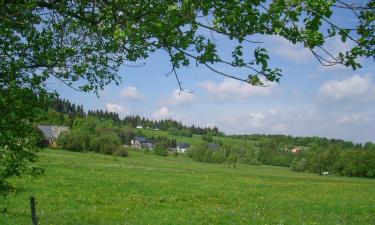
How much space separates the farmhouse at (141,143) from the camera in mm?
149275

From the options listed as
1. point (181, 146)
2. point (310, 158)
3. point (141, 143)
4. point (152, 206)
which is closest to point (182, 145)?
point (181, 146)

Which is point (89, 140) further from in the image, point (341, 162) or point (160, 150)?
point (341, 162)

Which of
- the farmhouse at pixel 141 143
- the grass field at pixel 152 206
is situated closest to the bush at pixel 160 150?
A: the farmhouse at pixel 141 143

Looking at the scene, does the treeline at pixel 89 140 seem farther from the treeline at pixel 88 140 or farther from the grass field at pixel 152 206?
the grass field at pixel 152 206

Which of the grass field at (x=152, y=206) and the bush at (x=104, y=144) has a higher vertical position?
the bush at (x=104, y=144)

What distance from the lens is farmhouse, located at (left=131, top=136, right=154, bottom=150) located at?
14927cm

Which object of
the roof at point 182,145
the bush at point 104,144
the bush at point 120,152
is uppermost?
the roof at point 182,145

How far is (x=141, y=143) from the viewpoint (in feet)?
504

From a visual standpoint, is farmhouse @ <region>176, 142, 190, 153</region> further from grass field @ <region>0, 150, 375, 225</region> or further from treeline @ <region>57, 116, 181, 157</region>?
grass field @ <region>0, 150, 375, 225</region>

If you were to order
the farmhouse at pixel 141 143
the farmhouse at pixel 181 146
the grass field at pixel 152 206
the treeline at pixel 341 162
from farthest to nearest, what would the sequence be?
1. the farmhouse at pixel 181 146
2. the farmhouse at pixel 141 143
3. the treeline at pixel 341 162
4. the grass field at pixel 152 206

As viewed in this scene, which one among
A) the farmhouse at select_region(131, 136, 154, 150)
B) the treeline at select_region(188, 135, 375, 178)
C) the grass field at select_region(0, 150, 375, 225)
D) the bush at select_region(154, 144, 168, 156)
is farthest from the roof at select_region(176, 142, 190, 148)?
the grass field at select_region(0, 150, 375, 225)

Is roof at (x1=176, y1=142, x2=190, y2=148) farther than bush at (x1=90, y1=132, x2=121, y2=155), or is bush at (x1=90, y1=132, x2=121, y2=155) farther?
roof at (x1=176, y1=142, x2=190, y2=148)

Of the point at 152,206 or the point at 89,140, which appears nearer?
the point at 152,206

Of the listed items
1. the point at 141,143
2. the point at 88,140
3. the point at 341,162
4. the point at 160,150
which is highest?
the point at 141,143
